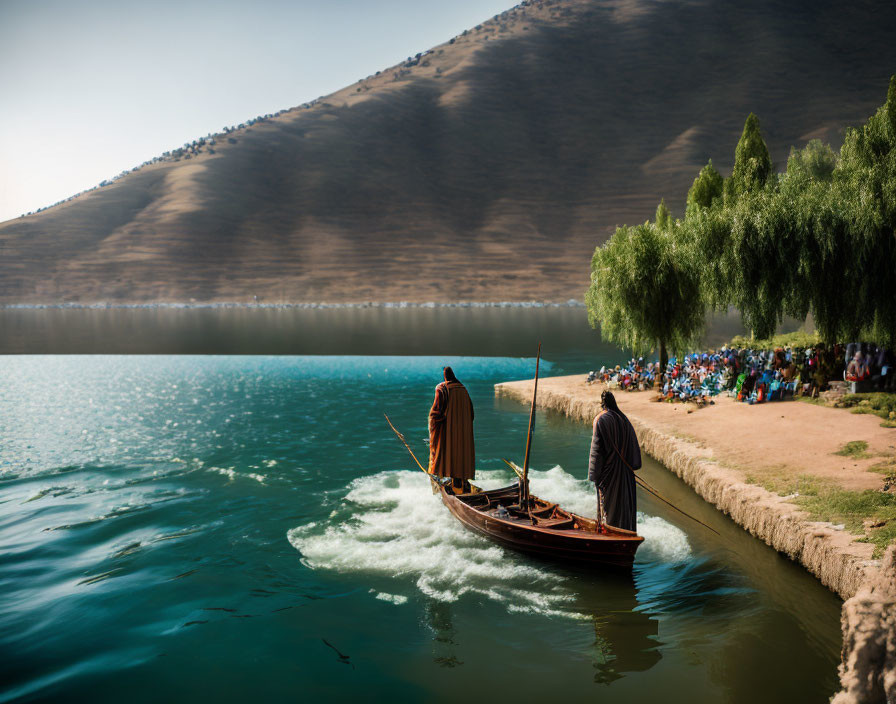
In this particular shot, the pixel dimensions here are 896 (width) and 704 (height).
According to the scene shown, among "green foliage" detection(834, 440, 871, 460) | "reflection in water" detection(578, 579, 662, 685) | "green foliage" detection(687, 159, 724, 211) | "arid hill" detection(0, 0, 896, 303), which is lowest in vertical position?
"reflection in water" detection(578, 579, 662, 685)

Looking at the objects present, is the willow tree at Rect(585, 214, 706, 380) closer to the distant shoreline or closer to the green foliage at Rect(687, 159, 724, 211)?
the green foliage at Rect(687, 159, 724, 211)

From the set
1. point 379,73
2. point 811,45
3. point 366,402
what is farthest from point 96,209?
point 811,45

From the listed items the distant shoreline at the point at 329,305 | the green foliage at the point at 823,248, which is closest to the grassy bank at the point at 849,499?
the green foliage at the point at 823,248

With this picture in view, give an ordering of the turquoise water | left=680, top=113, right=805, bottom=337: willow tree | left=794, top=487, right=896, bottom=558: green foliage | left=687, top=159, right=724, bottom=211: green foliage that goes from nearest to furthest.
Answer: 1. the turquoise water
2. left=794, top=487, right=896, bottom=558: green foliage
3. left=680, top=113, right=805, bottom=337: willow tree
4. left=687, top=159, right=724, bottom=211: green foliage

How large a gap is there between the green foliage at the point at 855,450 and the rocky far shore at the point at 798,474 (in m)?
0.12

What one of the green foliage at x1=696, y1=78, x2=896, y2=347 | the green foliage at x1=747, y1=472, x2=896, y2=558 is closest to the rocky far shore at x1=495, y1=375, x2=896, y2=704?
the green foliage at x1=747, y1=472, x2=896, y2=558

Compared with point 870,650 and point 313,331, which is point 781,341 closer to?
point 870,650

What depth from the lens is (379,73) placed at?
19950 cm

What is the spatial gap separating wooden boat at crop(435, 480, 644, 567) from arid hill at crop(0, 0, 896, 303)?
341 feet

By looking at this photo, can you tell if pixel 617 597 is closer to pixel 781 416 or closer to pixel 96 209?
pixel 781 416

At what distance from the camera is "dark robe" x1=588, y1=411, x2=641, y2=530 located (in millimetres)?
9328

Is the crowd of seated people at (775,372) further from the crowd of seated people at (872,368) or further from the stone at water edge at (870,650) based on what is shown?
the stone at water edge at (870,650)

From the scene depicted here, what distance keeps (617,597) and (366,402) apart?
21117mm

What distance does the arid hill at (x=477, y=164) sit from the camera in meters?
119
